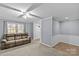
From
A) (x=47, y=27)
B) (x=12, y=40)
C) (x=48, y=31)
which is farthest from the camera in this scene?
(x=12, y=40)

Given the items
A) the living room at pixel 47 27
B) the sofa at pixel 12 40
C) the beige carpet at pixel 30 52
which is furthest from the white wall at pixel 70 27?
the sofa at pixel 12 40

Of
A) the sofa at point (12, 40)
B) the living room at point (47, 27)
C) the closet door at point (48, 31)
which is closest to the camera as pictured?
the living room at point (47, 27)

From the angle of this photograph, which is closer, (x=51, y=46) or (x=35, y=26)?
(x=51, y=46)

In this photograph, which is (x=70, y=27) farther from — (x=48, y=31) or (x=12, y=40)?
(x=12, y=40)

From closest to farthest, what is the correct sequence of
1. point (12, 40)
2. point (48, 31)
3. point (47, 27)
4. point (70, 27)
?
1. point (70, 27)
2. point (48, 31)
3. point (47, 27)
4. point (12, 40)

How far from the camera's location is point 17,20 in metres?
3.94

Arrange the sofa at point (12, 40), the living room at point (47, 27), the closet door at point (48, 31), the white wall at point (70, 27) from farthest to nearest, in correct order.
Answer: the sofa at point (12, 40)
the closet door at point (48, 31)
the white wall at point (70, 27)
the living room at point (47, 27)

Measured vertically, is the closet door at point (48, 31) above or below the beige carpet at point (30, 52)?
above

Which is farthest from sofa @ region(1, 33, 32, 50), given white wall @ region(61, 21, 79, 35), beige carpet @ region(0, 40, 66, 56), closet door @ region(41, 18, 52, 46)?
white wall @ region(61, 21, 79, 35)

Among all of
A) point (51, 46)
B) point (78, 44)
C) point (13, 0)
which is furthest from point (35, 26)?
point (13, 0)

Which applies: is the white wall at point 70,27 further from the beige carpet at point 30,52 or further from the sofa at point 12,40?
the sofa at point 12,40

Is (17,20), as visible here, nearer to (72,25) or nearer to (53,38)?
(53,38)

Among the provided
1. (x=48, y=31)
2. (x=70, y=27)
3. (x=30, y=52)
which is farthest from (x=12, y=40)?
(x=70, y=27)

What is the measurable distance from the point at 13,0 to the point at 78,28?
2.80 meters
